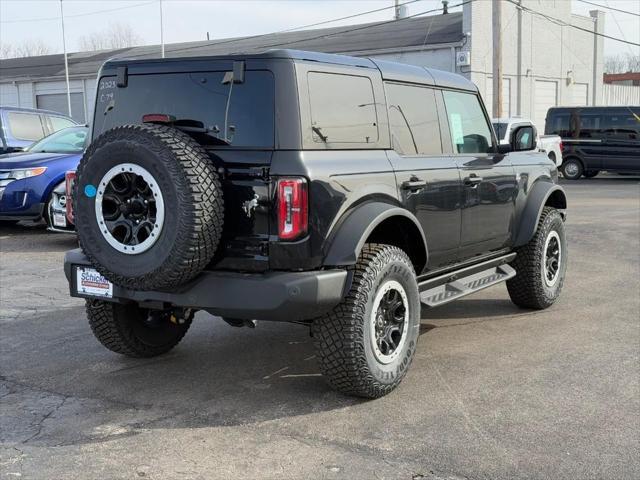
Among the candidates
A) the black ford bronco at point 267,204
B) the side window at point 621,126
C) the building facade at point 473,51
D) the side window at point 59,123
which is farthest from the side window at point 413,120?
the building facade at point 473,51

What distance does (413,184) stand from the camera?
16.5 ft

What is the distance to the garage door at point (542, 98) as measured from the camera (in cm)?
3203

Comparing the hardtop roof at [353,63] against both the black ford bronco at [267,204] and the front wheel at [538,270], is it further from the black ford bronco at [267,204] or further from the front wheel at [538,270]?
the front wheel at [538,270]

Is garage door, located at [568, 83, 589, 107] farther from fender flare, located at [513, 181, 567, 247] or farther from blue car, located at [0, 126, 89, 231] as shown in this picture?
fender flare, located at [513, 181, 567, 247]

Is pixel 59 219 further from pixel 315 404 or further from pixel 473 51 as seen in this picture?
pixel 473 51

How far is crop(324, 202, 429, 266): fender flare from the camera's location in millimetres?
4336

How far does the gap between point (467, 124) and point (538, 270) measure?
147cm

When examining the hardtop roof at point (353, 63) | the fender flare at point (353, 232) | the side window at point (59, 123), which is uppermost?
the hardtop roof at point (353, 63)

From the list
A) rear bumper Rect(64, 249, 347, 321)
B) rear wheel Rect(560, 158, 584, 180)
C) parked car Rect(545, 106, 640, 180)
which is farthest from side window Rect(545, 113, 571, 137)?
rear bumper Rect(64, 249, 347, 321)

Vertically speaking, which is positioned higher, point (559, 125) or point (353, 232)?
point (559, 125)

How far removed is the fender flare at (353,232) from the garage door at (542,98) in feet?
94.0

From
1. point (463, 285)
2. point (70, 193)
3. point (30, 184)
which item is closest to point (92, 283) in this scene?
point (70, 193)

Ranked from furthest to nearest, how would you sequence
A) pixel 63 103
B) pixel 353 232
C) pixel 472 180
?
pixel 63 103 < pixel 472 180 < pixel 353 232

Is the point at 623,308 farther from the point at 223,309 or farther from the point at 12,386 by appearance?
the point at 12,386
